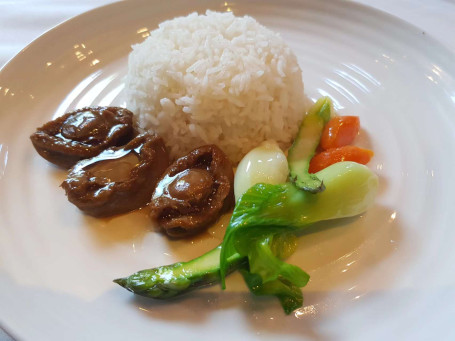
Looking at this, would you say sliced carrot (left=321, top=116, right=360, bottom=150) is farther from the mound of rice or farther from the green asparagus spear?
the green asparagus spear

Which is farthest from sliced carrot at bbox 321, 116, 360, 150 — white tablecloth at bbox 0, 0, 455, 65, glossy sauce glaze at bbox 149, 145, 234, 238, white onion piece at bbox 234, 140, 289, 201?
white tablecloth at bbox 0, 0, 455, 65

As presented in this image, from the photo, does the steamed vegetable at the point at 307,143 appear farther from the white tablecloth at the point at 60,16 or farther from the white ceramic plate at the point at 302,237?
the white tablecloth at the point at 60,16

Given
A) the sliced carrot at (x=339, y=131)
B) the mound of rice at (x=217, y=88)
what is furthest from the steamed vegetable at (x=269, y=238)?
the mound of rice at (x=217, y=88)

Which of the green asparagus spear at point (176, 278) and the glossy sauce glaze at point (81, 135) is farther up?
the glossy sauce glaze at point (81, 135)

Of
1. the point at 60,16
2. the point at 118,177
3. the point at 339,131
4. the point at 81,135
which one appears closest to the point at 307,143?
the point at 339,131

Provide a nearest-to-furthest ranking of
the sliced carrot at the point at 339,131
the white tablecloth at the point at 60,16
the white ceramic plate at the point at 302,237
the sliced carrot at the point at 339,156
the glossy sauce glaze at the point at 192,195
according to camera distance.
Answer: the white ceramic plate at the point at 302,237 < the glossy sauce glaze at the point at 192,195 < the sliced carrot at the point at 339,156 < the sliced carrot at the point at 339,131 < the white tablecloth at the point at 60,16

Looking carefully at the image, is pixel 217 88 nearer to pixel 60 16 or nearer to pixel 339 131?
pixel 339 131

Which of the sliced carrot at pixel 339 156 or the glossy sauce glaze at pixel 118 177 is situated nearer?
the glossy sauce glaze at pixel 118 177
